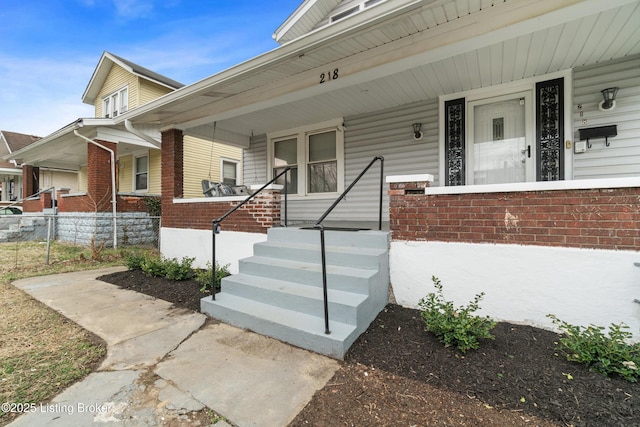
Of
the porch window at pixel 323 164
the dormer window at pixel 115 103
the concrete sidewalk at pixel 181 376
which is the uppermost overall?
the dormer window at pixel 115 103

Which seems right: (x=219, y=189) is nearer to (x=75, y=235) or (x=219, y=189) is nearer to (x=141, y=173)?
(x=75, y=235)

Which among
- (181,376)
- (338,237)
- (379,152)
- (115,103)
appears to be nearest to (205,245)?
(338,237)

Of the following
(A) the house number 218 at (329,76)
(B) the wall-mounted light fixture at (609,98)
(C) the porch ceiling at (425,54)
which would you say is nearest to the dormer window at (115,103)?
(C) the porch ceiling at (425,54)

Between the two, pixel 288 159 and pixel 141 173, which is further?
pixel 141 173

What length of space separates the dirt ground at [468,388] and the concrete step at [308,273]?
0.52 metres

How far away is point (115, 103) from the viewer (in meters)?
12.3

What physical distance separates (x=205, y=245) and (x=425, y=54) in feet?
15.1

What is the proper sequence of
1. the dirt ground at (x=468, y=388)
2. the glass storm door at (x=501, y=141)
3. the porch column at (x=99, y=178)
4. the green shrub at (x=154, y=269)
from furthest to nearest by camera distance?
the porch column at (x=99, y=178) → the green shrub at (x=154, y=269) → the glass storm door at (x=501, y=141) → the dirt ground at (x=468, y=388)

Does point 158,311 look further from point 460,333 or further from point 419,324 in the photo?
point 460,333

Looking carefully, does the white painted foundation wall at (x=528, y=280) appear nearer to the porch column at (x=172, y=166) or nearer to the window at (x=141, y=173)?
the porch column at (x=172, y=166)

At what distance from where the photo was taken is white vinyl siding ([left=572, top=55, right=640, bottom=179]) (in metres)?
3.74

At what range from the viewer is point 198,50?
1178cm

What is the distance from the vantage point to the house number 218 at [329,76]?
4.00m

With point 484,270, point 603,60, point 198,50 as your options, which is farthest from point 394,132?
point 198,50
